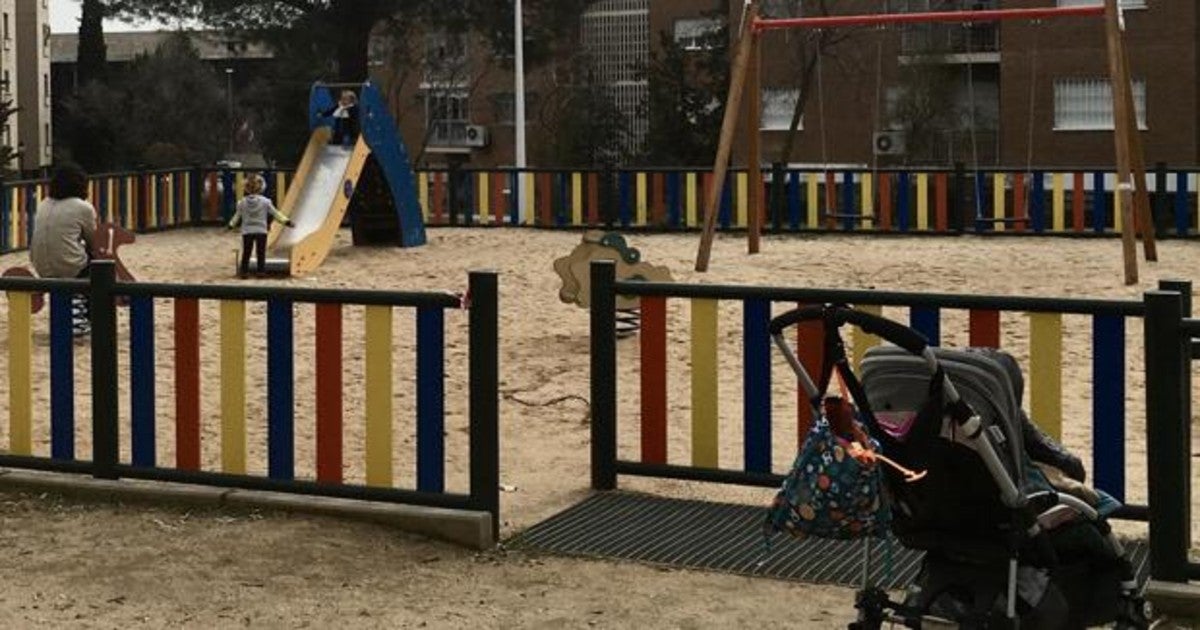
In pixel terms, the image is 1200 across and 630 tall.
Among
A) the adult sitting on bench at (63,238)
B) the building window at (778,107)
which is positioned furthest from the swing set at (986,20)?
the building window at (778,107)

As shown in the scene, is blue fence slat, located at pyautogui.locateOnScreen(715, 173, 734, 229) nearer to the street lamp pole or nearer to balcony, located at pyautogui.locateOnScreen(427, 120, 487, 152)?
balcony, located at pyautogui.locateOnScreen(427, 120, 487, 152)

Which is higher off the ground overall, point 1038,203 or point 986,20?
point 986,20

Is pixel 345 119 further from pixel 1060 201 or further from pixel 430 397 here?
pixel 430 397

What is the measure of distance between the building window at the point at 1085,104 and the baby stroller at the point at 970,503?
4266 cm

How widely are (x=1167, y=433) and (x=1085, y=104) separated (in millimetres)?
42128

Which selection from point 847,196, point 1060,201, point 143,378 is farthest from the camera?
point 847,196

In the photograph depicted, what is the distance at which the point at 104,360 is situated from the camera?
318 inches

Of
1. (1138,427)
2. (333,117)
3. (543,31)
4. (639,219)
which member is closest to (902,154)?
(543,31)

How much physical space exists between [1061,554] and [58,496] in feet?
16.4

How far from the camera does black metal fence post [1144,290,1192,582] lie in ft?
20.6

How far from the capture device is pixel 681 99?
164 ft

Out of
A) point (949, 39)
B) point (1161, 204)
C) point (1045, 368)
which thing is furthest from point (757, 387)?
point (949, 39)

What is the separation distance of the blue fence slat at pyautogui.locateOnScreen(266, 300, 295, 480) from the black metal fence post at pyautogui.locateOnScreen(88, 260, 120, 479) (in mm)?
796

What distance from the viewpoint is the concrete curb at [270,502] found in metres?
7.39
